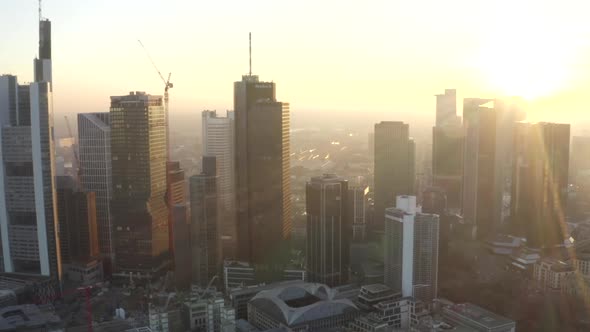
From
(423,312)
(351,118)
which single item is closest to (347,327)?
(423,312)

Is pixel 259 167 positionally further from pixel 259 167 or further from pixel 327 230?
pixel 327 230

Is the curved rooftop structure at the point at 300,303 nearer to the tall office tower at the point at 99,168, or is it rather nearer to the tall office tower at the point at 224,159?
the tall office tower at the point at 224,159

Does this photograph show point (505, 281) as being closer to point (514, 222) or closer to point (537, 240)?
point (537, 240)

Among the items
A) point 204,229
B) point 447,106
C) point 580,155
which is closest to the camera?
point 204,229

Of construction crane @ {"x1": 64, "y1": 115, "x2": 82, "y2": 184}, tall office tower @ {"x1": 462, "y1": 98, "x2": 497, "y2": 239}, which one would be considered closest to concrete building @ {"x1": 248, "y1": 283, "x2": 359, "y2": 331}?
construction crane @ {"x1": 64, "y1": 115, "x2": 82, "y2": 184}

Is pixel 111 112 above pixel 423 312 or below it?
above

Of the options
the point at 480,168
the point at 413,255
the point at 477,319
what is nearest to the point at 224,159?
the point at 413,255
